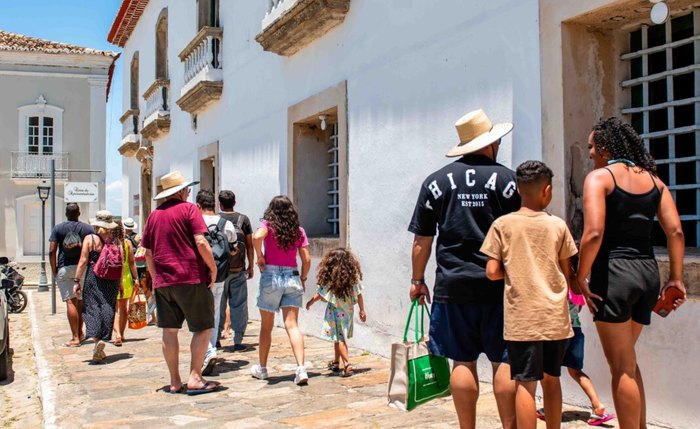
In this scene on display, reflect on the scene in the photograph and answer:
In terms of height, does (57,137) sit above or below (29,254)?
above

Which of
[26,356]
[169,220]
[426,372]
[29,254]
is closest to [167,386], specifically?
[169,220]

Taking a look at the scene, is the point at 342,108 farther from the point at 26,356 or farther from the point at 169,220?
the point at 26,356

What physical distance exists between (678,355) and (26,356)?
721cm

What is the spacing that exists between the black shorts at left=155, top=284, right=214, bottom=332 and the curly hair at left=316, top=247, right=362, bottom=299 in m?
0.97

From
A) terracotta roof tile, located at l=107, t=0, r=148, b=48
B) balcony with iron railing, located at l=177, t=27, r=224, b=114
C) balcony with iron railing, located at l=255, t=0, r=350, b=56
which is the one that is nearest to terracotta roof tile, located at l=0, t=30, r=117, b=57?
terracotta roof tile, located at l=107, t=0, r=148, b=48

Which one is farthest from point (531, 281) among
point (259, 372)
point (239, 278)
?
point (239, 278)

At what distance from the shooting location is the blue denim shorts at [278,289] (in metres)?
5.99

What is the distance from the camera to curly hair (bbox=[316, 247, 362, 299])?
6.02m

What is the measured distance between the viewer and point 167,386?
596 cm

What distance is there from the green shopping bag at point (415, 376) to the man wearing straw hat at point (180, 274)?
7.14 feet

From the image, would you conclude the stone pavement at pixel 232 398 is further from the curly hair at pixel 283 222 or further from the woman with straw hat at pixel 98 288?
the curly hair at pixel 283 222

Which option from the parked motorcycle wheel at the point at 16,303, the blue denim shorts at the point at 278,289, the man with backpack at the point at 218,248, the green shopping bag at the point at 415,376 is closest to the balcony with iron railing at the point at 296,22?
the man with backpack at the point at 218,248

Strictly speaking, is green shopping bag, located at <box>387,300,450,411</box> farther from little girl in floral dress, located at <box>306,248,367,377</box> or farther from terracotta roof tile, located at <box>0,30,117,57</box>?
terracotta roof tile, located at <box>0,30,117,57</box>

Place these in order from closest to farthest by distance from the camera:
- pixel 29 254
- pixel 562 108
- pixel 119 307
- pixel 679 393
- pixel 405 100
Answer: pixel 679 393 → pixel 562 108 → pixel 405 100 → pixel 119 307 → pixel 29 254
